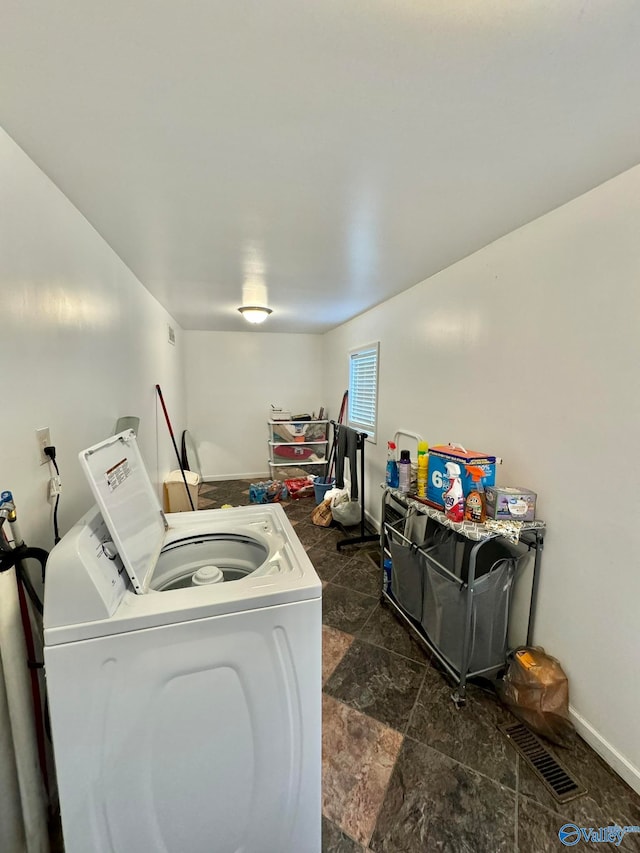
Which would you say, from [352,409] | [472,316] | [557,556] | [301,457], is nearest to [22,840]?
[557,556]

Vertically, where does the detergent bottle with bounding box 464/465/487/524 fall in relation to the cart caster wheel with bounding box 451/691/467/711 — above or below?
above

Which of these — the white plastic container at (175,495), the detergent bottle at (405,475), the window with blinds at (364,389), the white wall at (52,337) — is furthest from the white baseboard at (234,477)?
the detergent bottle at (405,475)

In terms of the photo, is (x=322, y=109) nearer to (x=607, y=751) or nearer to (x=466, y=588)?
(x=466, y=588)

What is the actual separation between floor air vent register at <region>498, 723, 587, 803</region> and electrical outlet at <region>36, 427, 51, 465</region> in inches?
84.8

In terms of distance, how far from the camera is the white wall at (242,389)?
4.96 metres

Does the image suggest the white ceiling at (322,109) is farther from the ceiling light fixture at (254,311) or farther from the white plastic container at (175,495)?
the white plastic container at (175,495)

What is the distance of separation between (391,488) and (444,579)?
60cm

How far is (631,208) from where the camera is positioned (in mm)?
1253

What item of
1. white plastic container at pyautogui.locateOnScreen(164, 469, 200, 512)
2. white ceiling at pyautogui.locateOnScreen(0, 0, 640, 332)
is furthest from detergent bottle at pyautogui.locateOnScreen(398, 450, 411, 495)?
white plastic container at pyautogui.locateOnScreen(164, 469, 200, 512)

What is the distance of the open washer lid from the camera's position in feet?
3.23

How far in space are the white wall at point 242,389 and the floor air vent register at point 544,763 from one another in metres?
4.18

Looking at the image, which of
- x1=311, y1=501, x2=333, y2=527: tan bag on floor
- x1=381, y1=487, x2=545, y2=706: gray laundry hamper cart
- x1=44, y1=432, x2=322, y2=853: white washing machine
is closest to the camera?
x1=44, y1=432, x2=322, y2=853: white washing machine

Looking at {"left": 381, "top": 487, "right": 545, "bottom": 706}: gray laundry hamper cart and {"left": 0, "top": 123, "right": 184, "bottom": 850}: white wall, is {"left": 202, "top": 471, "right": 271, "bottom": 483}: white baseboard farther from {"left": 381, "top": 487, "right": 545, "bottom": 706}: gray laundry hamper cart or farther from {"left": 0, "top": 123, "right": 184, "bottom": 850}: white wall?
{"left": 381, "top": 487, "right": 545, "bottom": 706}: gray laundry hamper cart

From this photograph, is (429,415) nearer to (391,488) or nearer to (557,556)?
A: (391,488)
